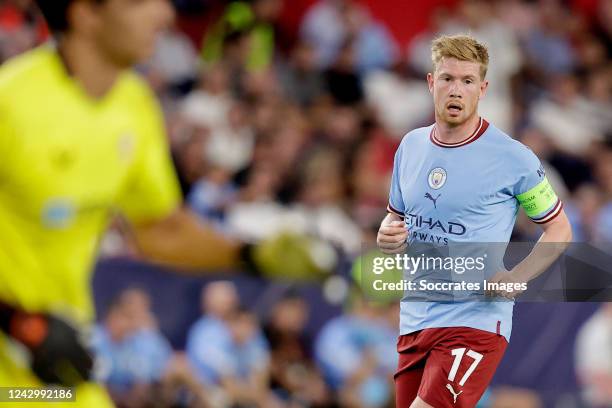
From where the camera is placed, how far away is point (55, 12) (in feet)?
15.7

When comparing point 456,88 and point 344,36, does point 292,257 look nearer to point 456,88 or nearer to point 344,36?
point 456,88

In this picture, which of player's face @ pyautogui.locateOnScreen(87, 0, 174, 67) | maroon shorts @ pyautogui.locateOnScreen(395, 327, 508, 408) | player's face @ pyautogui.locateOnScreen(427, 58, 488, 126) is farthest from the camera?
player's face @ pyautogui.locateOnScreen(87, 0, 174, 67)

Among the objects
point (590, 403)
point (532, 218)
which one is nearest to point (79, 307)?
point (532, 218)

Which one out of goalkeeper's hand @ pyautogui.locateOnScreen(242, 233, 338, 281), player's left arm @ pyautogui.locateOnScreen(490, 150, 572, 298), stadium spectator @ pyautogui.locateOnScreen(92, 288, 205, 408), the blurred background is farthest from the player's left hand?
stadium spectator @ pyautogui.locateOnScreen(92, 288, 205, 408)

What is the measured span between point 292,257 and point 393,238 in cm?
115

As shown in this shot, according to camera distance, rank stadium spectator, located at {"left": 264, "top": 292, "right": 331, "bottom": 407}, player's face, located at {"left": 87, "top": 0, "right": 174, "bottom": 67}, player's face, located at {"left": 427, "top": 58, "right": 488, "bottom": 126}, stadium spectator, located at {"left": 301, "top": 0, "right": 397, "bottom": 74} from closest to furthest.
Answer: player's face, located at {"left": 427, "top": 58, "right": 488, "bottom": 126}
player's face, located at {"left": 87, "top": 0, "right": 174, "bottom": 67}
stadium spectator, located at {"left": 264, "top": 292, "right": 331, "bottom": 407}
stadium spectator, located at {"left": 301, "top": 0, "right": 397, "bottom": 74}

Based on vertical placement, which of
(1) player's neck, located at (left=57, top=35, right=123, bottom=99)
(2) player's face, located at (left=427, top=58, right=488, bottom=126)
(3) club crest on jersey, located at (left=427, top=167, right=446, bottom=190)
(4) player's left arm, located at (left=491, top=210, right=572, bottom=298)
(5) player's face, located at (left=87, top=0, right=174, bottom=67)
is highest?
(5) player's face, located at (left=87, top=0, right=174, bottom=67)

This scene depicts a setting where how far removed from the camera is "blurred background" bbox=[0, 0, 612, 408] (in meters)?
8.87

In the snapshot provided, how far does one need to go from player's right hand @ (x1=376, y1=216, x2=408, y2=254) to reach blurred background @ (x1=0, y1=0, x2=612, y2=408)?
160 centimetres

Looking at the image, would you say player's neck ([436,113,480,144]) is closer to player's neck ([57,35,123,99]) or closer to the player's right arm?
the player's right arm

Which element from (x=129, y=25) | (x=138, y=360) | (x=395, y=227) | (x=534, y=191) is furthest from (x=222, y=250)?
(x=138, y=360)

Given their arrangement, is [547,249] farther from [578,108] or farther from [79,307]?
[578,108]

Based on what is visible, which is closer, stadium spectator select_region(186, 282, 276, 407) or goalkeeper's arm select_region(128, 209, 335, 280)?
goalkeeper's arm select_region(128, 209, 335, 280)

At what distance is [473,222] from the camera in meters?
4.04
